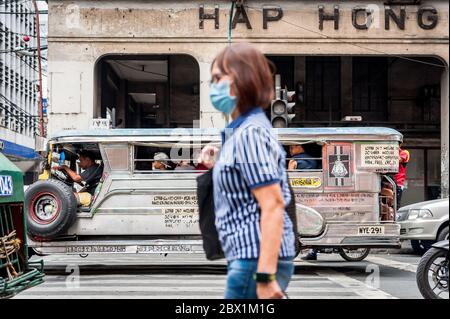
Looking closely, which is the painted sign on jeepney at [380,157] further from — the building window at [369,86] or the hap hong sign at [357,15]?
the building window at [369,86]

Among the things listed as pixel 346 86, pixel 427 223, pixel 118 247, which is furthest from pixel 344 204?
pixel 346 86

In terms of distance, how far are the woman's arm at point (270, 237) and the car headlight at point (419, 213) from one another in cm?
1163

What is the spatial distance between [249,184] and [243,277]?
0.42m

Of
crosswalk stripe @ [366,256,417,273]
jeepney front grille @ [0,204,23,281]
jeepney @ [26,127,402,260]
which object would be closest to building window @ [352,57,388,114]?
crosswalk stripe @ [366,256,417,273]

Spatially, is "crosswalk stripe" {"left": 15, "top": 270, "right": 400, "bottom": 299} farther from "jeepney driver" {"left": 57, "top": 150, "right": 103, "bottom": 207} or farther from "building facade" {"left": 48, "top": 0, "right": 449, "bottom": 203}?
"building facade" {"left": 48, "top": 0, "right": 449, "bottom": 203}

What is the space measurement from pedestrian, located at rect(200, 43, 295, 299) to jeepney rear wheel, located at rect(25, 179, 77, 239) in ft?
26.9

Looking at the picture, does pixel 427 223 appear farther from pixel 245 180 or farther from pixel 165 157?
pixel 245 180

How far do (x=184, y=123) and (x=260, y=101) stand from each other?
24.0 metres

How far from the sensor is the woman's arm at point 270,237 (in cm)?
310

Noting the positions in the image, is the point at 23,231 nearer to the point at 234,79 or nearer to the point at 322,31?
the point at 234,79

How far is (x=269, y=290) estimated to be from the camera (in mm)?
3123

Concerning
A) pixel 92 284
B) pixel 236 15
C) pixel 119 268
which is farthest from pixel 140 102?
pixel 92 284

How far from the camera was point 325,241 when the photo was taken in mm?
11469

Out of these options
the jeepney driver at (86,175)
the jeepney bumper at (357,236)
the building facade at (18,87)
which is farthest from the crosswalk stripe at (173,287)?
the building facade at (18,87)
